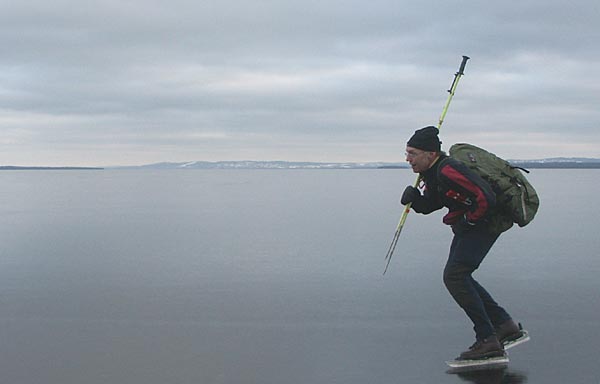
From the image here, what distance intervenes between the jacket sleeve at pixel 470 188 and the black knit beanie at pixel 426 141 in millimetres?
279

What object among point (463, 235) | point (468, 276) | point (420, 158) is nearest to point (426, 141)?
point (420, 158)

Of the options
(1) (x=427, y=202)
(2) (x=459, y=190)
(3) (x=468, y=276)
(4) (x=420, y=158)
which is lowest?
(3) (x=468, y=276)

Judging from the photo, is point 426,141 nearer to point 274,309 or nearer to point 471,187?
point 471,187

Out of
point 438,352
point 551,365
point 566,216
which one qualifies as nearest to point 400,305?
point 438,352

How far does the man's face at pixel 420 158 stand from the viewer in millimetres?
5051

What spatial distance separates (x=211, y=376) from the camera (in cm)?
474

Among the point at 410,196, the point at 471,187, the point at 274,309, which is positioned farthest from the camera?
the point at 274,309

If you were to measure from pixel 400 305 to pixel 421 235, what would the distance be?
6987 millimetres

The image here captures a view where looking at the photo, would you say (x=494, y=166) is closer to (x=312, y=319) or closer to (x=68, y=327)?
(x=312, y=319)

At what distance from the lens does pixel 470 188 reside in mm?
4738

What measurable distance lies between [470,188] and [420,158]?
477 mm

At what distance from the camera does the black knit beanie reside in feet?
16.5

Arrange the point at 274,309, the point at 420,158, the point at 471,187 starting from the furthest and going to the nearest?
the point at 274,309
the point at 420,158
the point at 471,187

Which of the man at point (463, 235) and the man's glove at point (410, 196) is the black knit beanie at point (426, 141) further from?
the man's glove at point (410, 196)
